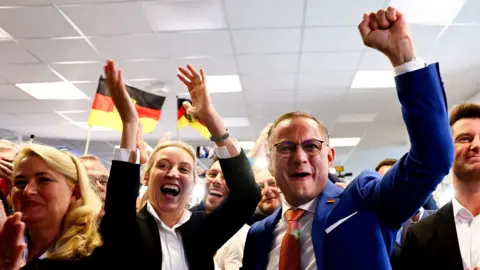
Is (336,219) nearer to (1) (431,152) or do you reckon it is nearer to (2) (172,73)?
(1) (431,152)

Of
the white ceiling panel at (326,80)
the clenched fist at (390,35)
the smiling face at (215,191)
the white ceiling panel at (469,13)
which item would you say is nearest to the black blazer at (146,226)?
the clenched fist at (390,35)

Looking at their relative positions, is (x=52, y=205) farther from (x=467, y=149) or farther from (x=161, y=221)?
(x=467, y=149)

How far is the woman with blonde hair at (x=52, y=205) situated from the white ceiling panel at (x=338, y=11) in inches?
116

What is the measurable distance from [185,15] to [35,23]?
1529 millimetres

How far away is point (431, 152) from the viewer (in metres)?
1.12

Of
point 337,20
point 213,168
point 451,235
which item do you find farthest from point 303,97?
point 451,235

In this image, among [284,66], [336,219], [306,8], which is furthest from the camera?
[284,66]

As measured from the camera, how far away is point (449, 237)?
162 centimetres

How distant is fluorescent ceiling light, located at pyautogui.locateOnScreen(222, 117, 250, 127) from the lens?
8.05 metres

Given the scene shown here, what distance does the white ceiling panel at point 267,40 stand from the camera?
14.9 ft

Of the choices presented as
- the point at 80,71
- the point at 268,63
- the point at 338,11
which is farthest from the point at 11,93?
the point at 338,11

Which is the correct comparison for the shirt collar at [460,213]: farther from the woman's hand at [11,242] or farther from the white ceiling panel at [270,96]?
the white ceiling panel at [270,96]

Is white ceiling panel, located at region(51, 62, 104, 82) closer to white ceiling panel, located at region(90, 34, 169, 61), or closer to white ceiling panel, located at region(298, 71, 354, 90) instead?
white ceiling panel, located at region(90, 34, 169, 61)

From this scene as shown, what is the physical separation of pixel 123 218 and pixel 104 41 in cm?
354
